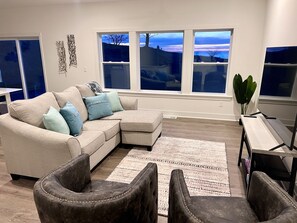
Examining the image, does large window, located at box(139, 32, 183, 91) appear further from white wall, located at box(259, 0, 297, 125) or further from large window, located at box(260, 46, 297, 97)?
large window, located at box(260, 46, 297, 97)

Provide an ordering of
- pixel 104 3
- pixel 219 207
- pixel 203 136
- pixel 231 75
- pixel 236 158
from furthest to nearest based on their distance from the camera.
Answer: pixel 104 3
pixel 231 75
pixel 203 136
pixel 236 158
pixel 219 207

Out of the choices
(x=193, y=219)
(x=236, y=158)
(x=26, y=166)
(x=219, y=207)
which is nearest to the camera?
(x=193, y=219)

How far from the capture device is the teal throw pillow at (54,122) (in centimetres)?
238

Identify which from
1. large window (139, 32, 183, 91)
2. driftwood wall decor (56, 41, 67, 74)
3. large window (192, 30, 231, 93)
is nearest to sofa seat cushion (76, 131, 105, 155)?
large window (139, 32, 183, 91)

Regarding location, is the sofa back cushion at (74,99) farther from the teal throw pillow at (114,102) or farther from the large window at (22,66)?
the large window at (22,66)

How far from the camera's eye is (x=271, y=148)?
1829mm

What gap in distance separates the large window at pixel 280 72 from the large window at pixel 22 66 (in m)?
5.79

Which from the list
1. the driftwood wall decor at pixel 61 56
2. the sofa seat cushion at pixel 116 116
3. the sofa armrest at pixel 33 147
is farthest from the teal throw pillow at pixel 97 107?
the driftwood wall decor at pixel 61 56

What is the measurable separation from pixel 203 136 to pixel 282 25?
2101 mm

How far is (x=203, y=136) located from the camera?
387 centimetres

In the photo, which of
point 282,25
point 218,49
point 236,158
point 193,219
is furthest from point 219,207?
point 218,49

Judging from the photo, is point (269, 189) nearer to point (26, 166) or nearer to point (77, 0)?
point (26, 166)

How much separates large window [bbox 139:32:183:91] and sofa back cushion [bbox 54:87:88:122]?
236cm

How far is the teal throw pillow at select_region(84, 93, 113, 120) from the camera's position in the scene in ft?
10.9
